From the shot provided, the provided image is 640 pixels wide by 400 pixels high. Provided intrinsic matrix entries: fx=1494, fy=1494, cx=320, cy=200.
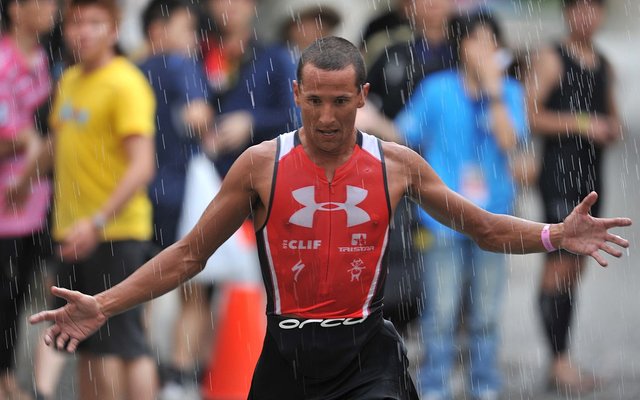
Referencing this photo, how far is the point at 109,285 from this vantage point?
8.02 meters

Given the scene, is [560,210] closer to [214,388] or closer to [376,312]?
[214,388]

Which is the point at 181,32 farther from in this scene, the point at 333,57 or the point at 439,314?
the point at 333,57

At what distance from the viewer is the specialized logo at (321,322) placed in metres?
5.70

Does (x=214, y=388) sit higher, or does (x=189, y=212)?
(x=189, y=212)

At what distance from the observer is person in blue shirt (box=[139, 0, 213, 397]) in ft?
30.4

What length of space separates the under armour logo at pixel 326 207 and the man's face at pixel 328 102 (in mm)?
200

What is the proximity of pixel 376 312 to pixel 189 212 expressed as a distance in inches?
153

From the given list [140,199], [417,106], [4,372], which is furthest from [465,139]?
[4,372]

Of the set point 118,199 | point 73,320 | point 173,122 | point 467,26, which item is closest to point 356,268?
Answer: point 73,320

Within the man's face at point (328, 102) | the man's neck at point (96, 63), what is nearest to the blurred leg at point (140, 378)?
the man's neck at point (96, 63)

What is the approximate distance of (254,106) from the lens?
9.50m

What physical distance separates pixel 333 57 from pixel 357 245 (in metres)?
0.72

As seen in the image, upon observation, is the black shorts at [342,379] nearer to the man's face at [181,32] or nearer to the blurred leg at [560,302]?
the blurred leg at [560,302]

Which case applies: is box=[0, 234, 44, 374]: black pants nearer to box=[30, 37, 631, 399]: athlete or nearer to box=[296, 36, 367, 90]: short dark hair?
box=[30, 37, 631, 399]: athlete
